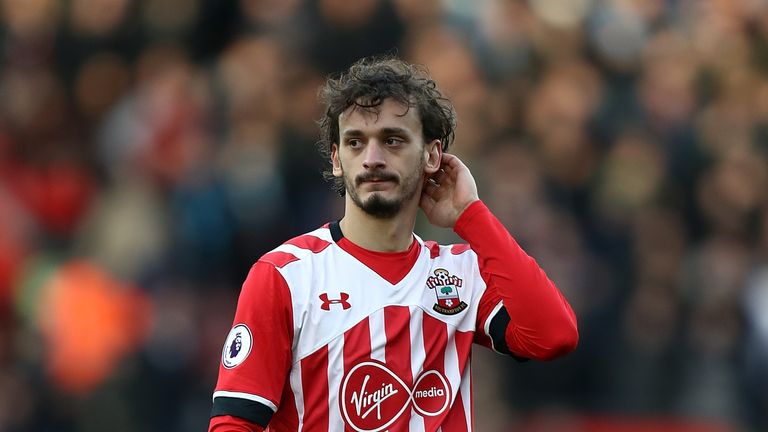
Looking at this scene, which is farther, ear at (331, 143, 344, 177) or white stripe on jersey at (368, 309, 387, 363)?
ear at (331, 143, 344, 177)

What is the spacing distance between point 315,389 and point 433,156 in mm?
1011

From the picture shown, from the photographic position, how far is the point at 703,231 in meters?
9.68

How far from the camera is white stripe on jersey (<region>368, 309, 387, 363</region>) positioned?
14.3 ft

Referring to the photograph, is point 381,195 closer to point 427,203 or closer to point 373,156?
point 373,156

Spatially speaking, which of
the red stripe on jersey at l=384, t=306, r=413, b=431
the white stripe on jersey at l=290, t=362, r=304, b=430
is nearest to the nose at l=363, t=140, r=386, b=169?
the red stripe on jersey at l=384, t=306, r=413, b=431

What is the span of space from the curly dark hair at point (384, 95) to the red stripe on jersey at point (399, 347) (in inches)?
24.6

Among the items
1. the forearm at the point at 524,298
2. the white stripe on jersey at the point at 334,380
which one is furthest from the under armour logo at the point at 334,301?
the forearm at the point at 524,298

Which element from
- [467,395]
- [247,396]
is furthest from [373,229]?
[247,396]

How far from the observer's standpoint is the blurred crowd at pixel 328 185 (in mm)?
8898

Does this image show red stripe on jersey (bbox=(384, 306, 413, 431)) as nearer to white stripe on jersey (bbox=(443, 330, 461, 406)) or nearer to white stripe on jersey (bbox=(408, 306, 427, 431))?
white stripe on jersey (bbox=(408, 306, 427, 431))

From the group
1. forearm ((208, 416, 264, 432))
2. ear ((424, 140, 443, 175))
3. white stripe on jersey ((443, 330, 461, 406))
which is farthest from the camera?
ear ((424, 140, 443, 175))

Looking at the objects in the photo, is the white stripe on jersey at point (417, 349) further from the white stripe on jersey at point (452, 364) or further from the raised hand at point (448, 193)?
the raised hand at point (448, 193)

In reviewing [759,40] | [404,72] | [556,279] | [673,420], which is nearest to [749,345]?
[673,420]

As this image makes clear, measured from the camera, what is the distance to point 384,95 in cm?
450
